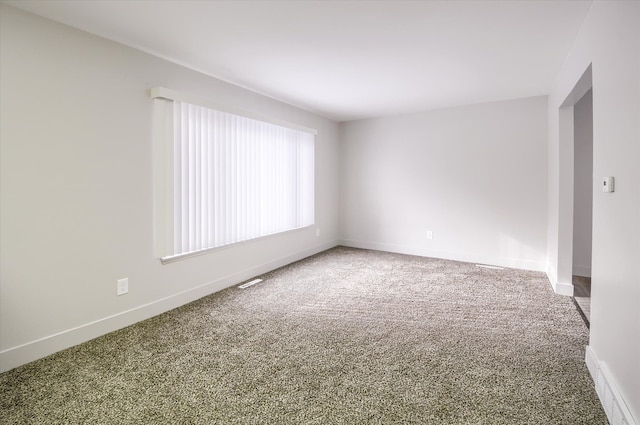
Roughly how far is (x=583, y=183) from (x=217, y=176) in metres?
4.54

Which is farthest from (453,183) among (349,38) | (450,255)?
(349,38)

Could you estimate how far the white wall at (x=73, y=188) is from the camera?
2.22m

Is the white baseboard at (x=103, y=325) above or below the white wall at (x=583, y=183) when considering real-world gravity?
below

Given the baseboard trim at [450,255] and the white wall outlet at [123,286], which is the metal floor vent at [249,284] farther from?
the baseboard trim at [450,255]

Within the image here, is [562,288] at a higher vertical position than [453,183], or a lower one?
lower

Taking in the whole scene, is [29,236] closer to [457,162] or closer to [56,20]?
[56,20]

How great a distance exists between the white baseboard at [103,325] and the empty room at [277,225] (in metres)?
0.02

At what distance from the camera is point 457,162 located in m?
5.13

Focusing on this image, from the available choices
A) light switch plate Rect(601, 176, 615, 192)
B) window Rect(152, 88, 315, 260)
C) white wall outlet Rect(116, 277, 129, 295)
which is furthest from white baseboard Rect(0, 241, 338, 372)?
light switch plate Rect(601, 176, 615, 192)

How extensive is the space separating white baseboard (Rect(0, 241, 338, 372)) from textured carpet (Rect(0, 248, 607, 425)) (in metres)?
0.08

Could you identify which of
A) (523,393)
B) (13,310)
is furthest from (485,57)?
(13,310)

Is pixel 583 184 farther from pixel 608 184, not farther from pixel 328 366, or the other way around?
pixel 328 366

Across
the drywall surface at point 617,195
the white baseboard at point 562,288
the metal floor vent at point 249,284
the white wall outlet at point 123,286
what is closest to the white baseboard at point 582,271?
the white baseboard at point 562,288

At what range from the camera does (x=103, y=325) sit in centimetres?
271
